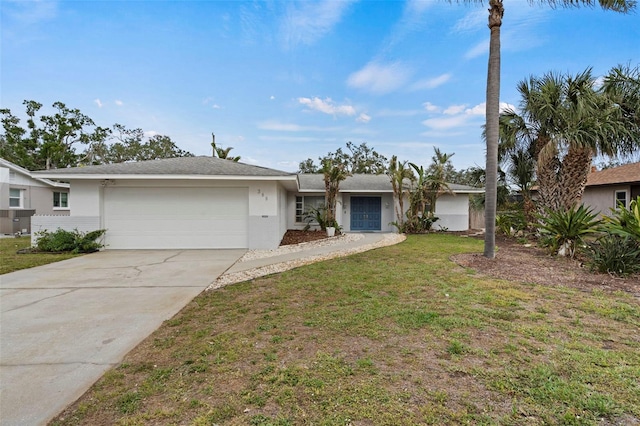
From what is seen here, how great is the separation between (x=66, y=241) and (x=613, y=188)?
2613cm

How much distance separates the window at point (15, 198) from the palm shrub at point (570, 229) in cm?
2436

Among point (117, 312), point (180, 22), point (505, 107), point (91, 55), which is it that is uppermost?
point (180, 22)

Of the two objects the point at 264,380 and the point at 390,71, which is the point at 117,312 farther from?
the point at 390,71

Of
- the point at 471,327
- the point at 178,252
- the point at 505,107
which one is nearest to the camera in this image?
the point at 471,327

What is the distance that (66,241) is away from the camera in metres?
10.1

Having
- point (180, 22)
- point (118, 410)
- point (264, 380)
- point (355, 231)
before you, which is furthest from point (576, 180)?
point (180, 22)

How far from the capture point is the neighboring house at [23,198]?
1587cm

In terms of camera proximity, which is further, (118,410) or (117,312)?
(117,312)

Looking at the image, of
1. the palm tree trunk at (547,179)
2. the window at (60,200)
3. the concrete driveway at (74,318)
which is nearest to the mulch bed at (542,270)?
the palm tree trunk at (547,179)

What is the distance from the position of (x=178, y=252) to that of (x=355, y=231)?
9.60 metres

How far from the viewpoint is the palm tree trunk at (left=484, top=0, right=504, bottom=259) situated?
8219 mm

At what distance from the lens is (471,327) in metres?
3.79

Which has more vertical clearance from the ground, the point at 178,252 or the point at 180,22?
the point at 180,22

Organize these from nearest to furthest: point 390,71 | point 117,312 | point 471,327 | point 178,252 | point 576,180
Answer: point 471,327
point 117,312
point 178,252
point 576,180
point 390,71
